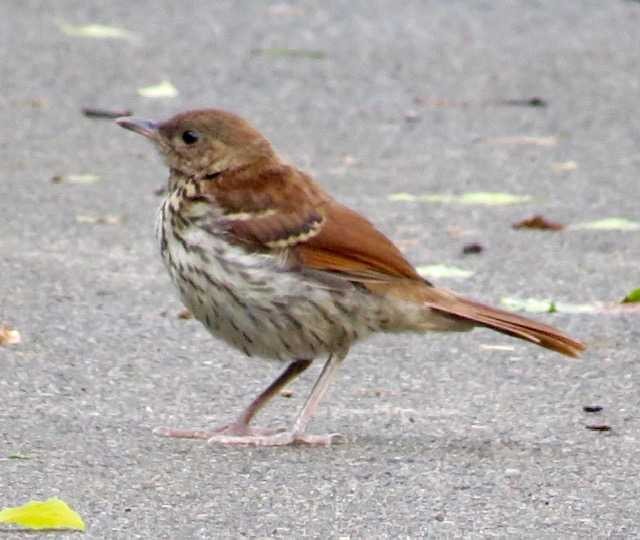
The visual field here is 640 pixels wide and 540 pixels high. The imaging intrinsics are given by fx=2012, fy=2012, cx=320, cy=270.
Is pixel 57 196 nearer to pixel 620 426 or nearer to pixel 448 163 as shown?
pixel 448 163

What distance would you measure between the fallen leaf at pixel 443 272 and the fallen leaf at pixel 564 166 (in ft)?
7.32

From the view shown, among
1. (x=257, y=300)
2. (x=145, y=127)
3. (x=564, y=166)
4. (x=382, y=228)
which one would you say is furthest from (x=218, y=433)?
(x=564, y=166)

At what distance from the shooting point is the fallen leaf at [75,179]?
1018 centimetres

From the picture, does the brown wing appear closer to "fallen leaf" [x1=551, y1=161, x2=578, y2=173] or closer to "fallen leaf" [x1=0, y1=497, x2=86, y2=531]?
"fallen leaf" [x1=0, y1=497, x2=86, y2=531]

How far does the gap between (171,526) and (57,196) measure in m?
4.87

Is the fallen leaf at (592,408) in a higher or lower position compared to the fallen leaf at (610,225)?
higher

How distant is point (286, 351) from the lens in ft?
20.4

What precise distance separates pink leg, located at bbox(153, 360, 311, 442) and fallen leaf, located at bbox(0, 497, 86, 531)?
1069 mm

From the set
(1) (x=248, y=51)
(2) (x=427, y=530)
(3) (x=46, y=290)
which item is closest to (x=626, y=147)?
(1) (x=248, y=51)

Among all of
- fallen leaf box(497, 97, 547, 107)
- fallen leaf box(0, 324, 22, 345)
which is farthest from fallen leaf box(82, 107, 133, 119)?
fallen leaf box(0, 324, 22, 345)

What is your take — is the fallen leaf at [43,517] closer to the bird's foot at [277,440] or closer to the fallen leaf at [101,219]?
the bird's foot at [277,440]

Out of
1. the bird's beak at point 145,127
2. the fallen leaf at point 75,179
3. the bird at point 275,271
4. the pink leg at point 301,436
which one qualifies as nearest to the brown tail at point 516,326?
the bird at point 275,271

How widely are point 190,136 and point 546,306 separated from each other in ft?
7.03

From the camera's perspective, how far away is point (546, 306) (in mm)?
8086
